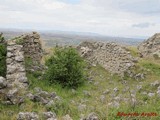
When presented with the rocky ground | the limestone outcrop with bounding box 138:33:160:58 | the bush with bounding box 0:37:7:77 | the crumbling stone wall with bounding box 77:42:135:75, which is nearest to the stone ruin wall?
the rocky ground

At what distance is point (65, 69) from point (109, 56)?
7.73 meters

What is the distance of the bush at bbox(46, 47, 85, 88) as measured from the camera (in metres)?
21.0

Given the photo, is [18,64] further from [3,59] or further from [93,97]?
[93,97]

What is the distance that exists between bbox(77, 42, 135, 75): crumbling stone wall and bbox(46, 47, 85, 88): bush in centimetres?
492

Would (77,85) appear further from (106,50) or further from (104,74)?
(106,50)

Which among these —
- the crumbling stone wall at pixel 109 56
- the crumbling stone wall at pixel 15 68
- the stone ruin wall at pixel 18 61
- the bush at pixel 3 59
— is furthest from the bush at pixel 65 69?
the crumbling stone wall at pixel 109 56

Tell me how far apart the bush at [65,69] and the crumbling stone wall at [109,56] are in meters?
4.92

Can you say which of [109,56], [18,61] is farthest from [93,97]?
[109,56]

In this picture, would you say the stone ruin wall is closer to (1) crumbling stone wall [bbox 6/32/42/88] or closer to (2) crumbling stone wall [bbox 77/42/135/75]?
(1) crumbling stone wall [bbox 6/32/42/88]

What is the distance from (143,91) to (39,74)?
23.7 feet

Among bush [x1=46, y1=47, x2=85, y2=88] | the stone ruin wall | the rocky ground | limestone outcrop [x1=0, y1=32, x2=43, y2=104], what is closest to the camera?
the rocky ground

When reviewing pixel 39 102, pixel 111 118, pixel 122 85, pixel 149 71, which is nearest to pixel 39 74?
pixel 122 85

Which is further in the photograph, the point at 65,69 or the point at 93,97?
the point at 65,69

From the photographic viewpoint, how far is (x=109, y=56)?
2789 cm
